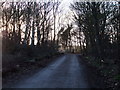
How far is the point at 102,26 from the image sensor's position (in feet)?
134

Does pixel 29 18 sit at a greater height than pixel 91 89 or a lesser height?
greater

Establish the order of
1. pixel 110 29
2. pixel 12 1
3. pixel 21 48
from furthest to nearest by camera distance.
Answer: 1. pixel 12 1
2. pixel 110 29
3. pixel 21 48

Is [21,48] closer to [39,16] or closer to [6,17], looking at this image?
[6,17]

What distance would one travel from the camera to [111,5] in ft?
126

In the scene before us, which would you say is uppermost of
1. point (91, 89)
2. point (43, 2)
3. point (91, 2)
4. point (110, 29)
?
point (43, 2)

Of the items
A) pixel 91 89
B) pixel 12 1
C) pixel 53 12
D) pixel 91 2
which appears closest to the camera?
pixel 91 89

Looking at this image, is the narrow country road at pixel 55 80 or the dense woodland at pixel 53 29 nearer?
the narrow country road at pixel 55 80

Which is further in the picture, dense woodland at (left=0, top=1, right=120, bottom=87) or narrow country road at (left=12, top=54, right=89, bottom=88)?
dense woodland at (left=0, top=1, right=120, bottom=87)

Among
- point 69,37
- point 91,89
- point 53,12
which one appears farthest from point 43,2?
point 69,37

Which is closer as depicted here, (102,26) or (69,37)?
(102,26)

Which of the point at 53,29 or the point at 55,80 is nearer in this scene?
the point at 55,80

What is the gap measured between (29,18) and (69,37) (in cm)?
6024

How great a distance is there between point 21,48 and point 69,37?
76.1m

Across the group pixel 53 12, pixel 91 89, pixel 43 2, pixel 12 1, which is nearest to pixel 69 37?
pixel 53 12
